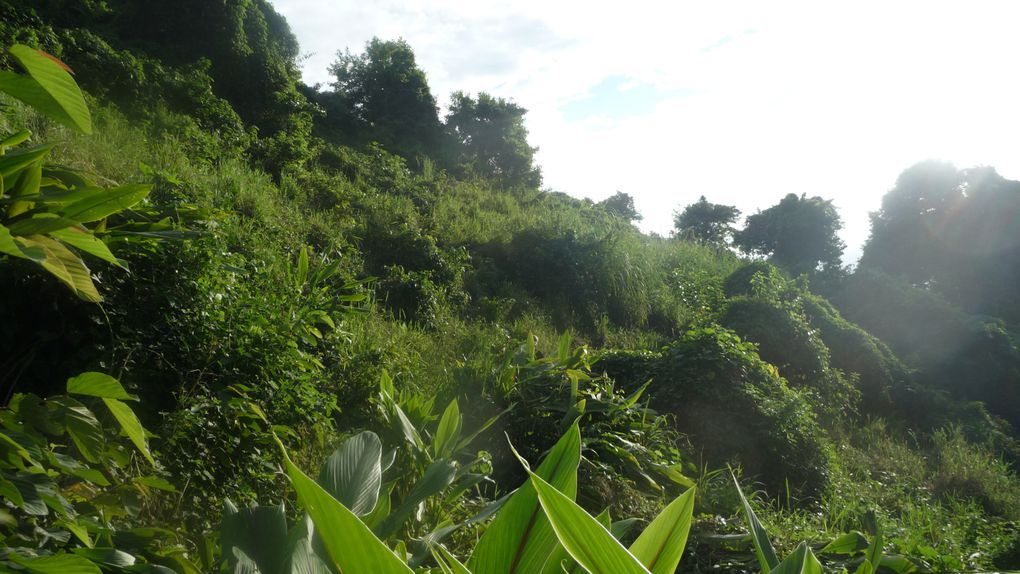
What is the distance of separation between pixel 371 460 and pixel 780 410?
3767 mm

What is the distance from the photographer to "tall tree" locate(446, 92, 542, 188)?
14071 mm

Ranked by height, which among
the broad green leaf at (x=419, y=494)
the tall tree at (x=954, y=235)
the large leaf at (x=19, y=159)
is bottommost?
the broad green leaf at (x=419, y=494)

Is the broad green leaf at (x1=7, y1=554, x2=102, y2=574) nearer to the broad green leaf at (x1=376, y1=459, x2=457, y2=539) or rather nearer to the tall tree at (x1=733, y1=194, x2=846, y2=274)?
the broad green leaf at (x1=376, y1=459, x2=457, y2=539)

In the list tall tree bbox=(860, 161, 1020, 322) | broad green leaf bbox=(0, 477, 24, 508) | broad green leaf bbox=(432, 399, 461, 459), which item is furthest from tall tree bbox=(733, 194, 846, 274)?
broad green leaf bbox=(0, 477, 24, 508)

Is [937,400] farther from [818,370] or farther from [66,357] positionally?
[66,357]

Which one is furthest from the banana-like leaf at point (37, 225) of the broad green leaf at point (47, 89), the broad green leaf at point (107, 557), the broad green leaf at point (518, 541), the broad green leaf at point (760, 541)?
the broad green leaf at point (760, 541)

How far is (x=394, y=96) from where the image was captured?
1506 cm

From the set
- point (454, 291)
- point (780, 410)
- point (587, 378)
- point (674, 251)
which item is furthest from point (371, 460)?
point (674, 251)

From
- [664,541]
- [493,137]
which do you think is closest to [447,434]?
[664,541]

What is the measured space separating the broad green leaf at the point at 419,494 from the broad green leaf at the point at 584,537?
0.66m

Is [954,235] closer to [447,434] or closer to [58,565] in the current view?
[447,434]

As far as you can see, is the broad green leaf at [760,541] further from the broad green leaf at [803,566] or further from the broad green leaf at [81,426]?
the broad green leaf at [81,426]

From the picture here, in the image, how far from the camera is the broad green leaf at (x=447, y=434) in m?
2.37

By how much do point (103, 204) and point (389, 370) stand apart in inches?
85.9
